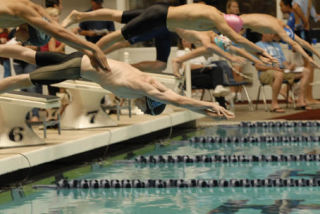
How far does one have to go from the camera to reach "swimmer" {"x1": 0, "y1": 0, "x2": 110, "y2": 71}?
5.34 m

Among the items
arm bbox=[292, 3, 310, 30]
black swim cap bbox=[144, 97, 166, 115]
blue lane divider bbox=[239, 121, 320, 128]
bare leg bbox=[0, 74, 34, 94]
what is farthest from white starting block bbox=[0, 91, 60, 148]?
arm bbox=[292, 3, 310, 30]

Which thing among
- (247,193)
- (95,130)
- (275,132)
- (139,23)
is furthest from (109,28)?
(247,193)

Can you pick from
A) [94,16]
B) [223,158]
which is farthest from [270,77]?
[94,16]

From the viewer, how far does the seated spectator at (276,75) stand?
Result: 1273cm

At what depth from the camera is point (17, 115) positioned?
7840 millimetres

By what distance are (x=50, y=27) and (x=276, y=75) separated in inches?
314

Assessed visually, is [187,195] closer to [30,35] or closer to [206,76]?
[30,35]

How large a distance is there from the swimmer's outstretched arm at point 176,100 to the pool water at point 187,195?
2.96 ft

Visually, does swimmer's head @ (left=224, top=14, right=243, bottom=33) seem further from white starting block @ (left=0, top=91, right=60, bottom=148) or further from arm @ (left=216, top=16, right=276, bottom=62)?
white starting block @ (left=0, top=91, right=60, bottom=148)

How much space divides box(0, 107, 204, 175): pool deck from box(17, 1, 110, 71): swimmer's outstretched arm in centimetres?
168

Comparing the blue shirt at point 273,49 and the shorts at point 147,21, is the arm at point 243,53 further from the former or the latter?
the blue shirt at point 273,49

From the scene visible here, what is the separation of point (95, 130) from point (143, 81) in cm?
320

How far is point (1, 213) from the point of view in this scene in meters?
A: 6.15

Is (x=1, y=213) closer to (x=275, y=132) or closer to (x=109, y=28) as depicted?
(x=109, y=28)
